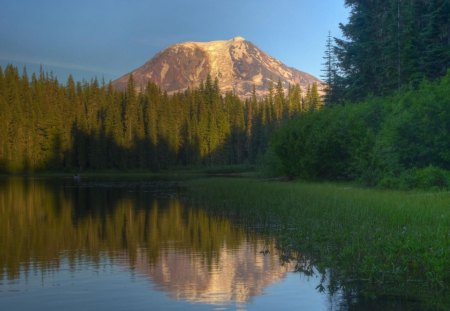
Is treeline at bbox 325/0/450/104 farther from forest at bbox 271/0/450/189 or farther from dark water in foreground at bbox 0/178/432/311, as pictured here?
dark water in foreground at bbox 0/178/432/311

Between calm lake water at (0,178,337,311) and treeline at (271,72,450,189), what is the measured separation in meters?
15.1

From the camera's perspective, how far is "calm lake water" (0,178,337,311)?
15672 millimetres

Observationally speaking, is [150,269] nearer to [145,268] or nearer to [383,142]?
[145,268]

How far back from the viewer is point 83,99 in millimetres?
150250

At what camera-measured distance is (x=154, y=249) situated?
24.3 m

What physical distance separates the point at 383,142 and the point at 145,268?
1086 inches

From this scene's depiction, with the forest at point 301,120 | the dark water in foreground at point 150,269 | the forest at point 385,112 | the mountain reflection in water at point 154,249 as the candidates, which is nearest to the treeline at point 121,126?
the forest at point 301,120

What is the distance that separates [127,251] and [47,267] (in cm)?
415

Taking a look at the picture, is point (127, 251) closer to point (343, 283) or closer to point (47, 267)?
point (47, 267)

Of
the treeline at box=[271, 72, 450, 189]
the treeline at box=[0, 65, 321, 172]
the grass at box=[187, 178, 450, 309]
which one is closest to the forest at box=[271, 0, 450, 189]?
the treeline at box=[271, 72, 450, 189]

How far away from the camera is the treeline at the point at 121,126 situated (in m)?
133

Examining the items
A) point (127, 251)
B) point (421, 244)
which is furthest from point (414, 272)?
point (127, 251)

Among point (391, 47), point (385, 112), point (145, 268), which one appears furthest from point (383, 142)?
point (145, 268)

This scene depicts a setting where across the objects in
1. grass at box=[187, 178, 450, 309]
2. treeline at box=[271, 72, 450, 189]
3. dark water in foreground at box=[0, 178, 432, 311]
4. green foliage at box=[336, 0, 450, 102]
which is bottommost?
dark water in foreground at box=[0, 178, 432, 311]
